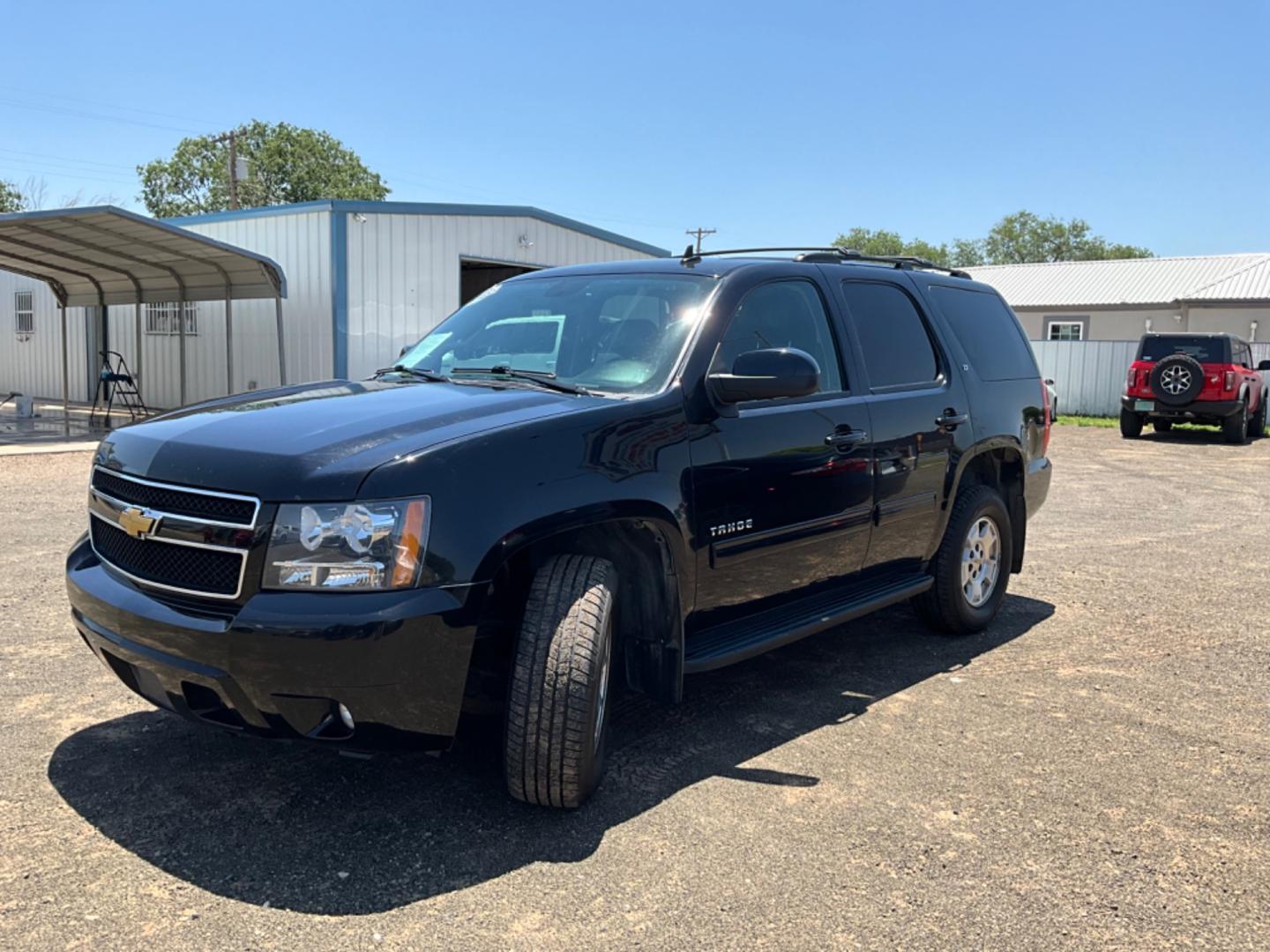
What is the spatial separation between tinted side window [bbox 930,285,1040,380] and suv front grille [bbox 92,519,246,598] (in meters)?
3.97

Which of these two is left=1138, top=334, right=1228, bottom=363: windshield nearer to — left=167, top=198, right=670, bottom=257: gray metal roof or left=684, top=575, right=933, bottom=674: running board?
left=167, top=198, right=670, bottom=257: gray metal roof

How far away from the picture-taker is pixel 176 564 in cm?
312

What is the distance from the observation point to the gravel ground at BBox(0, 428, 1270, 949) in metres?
2.80

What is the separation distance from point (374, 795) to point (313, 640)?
94cm

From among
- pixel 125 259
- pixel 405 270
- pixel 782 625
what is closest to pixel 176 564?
pixel 782 625

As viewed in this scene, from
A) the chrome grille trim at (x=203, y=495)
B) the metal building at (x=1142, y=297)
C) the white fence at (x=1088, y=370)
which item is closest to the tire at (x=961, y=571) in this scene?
the chrome grille trim at (x=203, y=495)

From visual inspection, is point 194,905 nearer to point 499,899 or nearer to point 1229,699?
point 499,899

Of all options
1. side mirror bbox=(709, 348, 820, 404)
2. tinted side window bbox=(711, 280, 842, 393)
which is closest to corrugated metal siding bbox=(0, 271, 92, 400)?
tinted side window bbox=(711, 280, 842, 393)

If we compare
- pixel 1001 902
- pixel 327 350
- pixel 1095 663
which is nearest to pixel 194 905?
pixel 1001 902

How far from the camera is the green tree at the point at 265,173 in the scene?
65.5m

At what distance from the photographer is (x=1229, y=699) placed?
470 cm

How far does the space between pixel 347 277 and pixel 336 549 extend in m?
14.3

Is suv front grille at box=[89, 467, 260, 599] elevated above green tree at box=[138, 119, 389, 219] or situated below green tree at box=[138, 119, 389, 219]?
below

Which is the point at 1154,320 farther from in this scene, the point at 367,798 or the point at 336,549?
the point at 336,549
